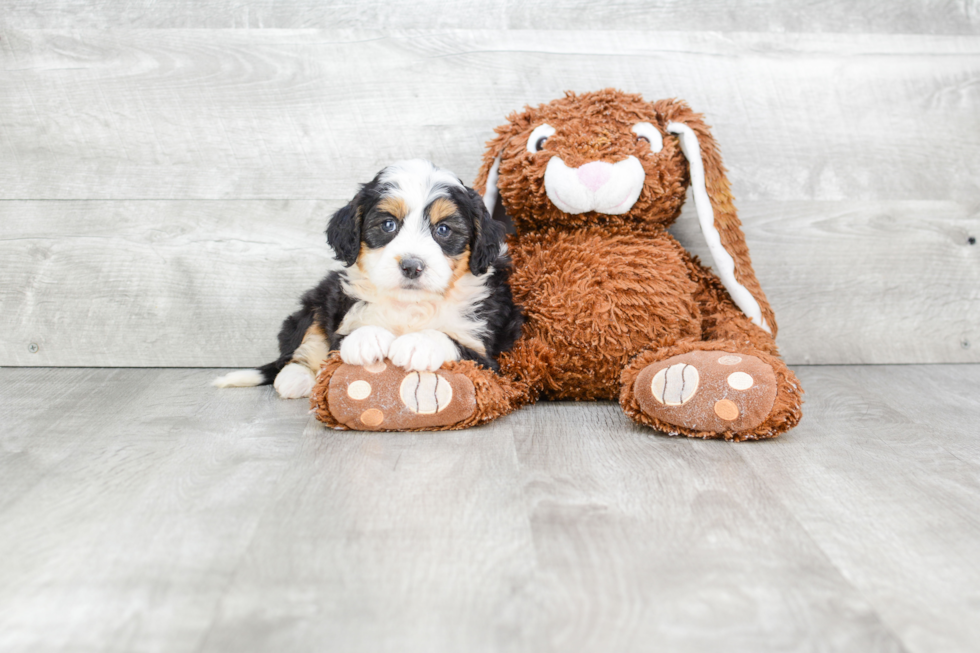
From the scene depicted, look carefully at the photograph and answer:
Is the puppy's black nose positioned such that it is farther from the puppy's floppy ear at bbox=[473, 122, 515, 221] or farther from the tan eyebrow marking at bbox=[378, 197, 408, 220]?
the puppy's floppy ear at bbox=[473, 122, 515, 221]

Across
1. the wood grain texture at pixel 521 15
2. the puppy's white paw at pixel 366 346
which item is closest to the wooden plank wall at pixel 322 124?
the wood grain texture at pixel 521 15

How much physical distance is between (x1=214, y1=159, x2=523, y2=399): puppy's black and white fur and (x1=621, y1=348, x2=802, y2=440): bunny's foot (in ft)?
1.39

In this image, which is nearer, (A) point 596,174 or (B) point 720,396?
(B) point 720,396

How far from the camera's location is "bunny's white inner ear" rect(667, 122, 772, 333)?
A: 2.18m

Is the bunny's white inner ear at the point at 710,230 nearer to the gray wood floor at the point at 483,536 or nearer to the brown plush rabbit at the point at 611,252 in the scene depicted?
the brown plush rabbit at the point at 611,252

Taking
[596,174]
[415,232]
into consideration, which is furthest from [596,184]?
[415,232]

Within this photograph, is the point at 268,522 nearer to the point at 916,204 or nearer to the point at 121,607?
the point at 121,607

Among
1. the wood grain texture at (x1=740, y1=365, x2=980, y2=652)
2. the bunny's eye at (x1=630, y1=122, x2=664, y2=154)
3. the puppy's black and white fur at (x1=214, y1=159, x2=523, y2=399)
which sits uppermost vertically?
the bunny's eye at (x1=630, y1=122, x2=664, y2=154)

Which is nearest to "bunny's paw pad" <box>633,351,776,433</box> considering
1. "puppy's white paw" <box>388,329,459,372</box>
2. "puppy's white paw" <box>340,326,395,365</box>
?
"puppy's white paw" <box>388,329,459,372</box>

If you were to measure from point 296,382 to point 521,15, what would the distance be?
131 cm

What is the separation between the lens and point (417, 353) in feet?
6.09

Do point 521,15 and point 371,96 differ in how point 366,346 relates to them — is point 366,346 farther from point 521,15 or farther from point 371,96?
point 521,15

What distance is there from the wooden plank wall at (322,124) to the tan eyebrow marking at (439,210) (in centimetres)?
71

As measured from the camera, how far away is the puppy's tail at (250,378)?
2.37 meters
